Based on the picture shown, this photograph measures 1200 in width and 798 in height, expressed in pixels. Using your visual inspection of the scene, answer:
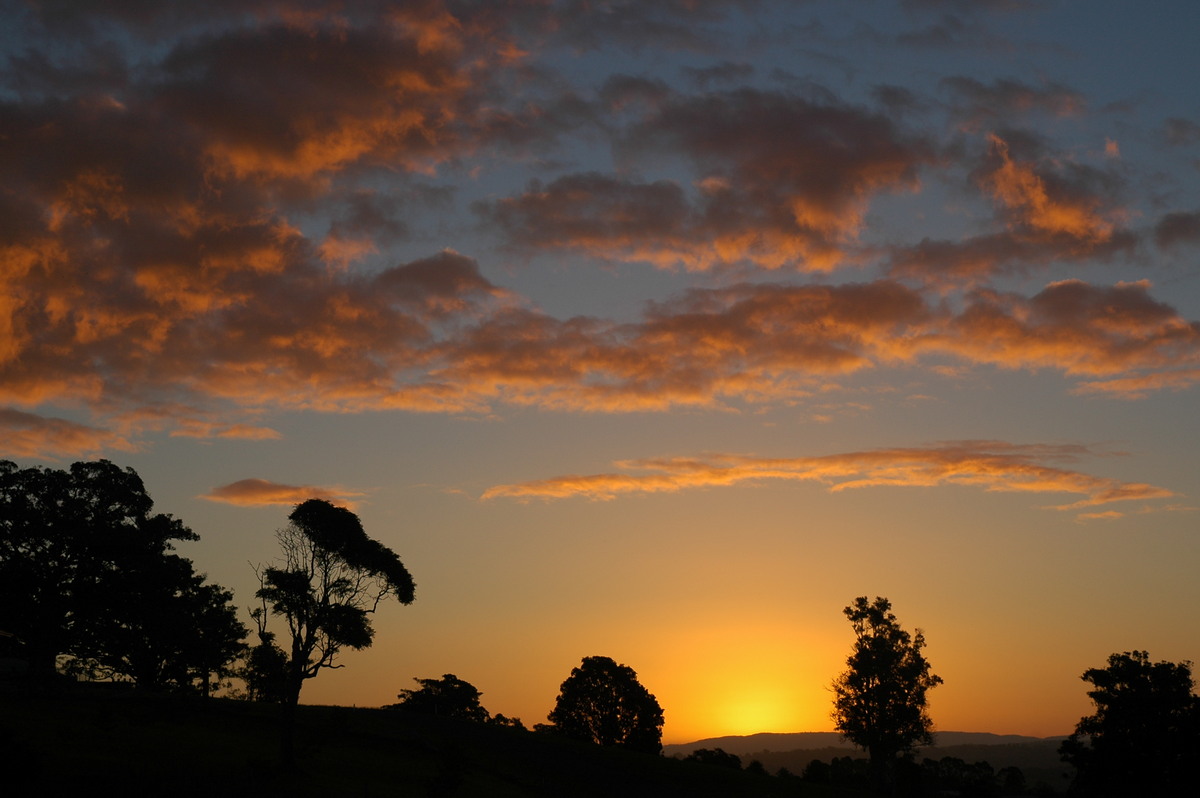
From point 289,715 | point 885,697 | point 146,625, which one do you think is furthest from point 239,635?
point 885,697

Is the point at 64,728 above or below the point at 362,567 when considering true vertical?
below

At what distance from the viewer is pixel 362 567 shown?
5519cm

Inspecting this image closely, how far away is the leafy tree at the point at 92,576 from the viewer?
64.4 m

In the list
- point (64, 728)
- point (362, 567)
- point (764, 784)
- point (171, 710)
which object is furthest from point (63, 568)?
point (764, 784)

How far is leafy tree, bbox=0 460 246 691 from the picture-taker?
64.4 meters

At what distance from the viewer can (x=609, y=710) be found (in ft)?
360

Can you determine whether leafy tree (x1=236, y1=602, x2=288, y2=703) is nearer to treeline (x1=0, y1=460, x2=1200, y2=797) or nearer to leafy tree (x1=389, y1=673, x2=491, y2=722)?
treeline (x1=0, y1=460, x2=1200, y2=797)

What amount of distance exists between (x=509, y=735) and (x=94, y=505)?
38957mm

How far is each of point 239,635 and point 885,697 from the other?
61142 mm

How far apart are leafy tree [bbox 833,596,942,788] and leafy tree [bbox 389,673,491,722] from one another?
58223mm

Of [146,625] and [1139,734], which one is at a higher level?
[146,625]

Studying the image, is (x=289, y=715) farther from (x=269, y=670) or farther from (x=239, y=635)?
(x=239, y=635)

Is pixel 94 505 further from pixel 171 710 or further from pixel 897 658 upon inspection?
pixel 897 658

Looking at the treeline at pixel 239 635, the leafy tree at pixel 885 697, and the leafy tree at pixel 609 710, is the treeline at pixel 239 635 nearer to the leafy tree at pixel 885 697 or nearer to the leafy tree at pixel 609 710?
the leafy tree at pixel 885 697
